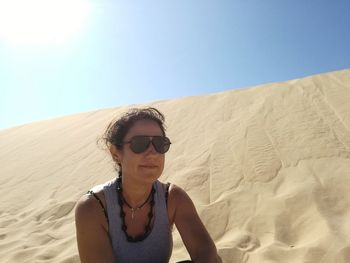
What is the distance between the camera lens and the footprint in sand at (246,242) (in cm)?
370

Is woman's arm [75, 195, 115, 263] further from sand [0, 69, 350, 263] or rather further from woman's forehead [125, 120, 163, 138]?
sand [0, 69, 350, 263]

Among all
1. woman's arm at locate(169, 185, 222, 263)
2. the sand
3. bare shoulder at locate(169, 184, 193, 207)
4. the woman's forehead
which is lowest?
the sand

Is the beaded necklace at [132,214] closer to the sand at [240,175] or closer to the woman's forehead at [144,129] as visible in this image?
the woman's forehead at [144,129]

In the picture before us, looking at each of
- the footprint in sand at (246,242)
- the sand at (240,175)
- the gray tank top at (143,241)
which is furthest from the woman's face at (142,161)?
the footprint in sand at (246,242)

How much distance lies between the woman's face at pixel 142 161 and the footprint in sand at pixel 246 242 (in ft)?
5.79

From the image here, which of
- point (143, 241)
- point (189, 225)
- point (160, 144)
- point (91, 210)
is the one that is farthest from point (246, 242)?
point (91, 210)

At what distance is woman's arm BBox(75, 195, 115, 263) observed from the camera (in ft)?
7.35

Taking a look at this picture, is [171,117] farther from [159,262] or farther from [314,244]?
[159,262]

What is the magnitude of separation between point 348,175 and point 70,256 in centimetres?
332

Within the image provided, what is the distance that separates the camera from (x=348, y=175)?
475cm

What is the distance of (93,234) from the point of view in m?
2.25

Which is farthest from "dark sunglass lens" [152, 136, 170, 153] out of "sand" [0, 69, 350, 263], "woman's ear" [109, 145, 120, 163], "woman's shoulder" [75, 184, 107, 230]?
"sand" [0, 69, 350, 263]

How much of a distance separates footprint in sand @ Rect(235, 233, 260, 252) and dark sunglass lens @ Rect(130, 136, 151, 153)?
6.12 ft

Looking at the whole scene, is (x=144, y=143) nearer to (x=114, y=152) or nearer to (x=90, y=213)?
(x=114, y=152)
